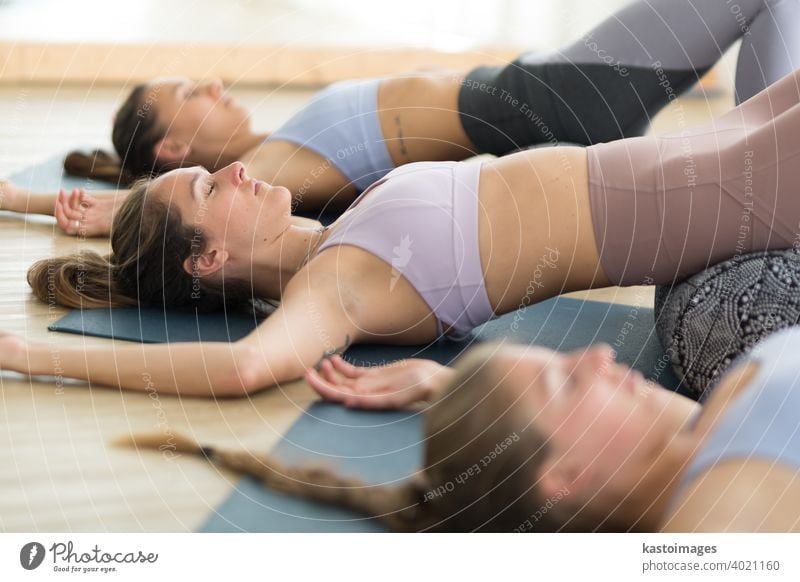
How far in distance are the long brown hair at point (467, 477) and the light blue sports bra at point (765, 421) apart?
0.35ft

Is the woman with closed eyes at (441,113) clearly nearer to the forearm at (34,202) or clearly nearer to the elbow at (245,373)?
the forearm at (34,202)

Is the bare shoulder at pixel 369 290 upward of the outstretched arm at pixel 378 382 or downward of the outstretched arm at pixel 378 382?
upward

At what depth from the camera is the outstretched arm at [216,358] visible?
2.61ft

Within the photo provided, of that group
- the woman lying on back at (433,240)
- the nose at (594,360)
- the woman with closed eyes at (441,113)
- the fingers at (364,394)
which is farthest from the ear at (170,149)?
the nose at (594,360)

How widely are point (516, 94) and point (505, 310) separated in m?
0.38

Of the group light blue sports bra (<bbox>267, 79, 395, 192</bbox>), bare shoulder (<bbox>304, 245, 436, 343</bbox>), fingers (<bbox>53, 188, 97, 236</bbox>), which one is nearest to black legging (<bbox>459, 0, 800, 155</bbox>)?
light blue sports bra (<bbox>267, 79, 395, 192</bbox>)

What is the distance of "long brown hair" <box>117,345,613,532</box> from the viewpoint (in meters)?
0.66

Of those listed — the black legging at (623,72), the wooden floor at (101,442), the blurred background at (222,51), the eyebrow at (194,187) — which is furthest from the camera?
the blurred background at (222,51)

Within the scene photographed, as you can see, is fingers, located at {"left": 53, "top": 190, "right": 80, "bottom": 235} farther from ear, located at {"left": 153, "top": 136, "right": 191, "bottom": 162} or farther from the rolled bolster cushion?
the rolled bolster cushion

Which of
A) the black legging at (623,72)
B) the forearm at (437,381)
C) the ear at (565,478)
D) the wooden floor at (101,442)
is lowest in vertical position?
the wooden floor at (101,442)

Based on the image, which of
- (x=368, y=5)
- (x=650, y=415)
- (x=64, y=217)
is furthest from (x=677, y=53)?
(x=64, y=217)

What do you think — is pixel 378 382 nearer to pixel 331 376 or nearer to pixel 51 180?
pixel 331 376

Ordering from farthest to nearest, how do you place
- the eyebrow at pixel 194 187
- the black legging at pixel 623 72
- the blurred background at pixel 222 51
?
the blurred background at pixel 222 51 < the black legging at pixel 623 72 < the eyebrow at pixel 194 187
